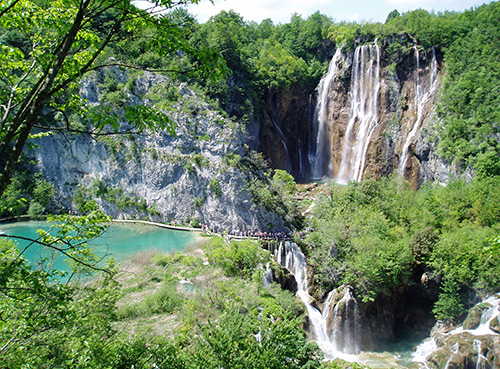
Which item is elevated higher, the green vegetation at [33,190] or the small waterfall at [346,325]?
the green vegetation at [33,190]

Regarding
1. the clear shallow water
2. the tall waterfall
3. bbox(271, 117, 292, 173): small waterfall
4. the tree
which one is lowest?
the tall waterfall

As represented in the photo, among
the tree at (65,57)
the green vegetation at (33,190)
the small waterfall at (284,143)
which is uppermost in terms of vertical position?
the small waterfall at (284,143)

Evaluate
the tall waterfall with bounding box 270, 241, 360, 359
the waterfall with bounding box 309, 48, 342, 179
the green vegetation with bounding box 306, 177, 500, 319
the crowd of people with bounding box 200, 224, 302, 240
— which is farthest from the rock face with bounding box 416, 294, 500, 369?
the waterfall with bounding box 309, 48, 342, 179

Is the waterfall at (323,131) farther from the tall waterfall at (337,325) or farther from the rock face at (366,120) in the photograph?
the tall waterfall at (337,325)

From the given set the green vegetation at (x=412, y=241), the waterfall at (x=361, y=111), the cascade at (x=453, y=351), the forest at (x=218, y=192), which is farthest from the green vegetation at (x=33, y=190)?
the cascade at (x=453, y=351)

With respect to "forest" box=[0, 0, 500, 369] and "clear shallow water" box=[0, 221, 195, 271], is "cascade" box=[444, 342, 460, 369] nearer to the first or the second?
"forest" box=[0, 0, 500, 369]

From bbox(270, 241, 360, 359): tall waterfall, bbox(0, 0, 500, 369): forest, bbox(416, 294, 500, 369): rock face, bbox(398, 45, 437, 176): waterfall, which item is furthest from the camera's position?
bbox(398, 45, 437, 176): waterfall
